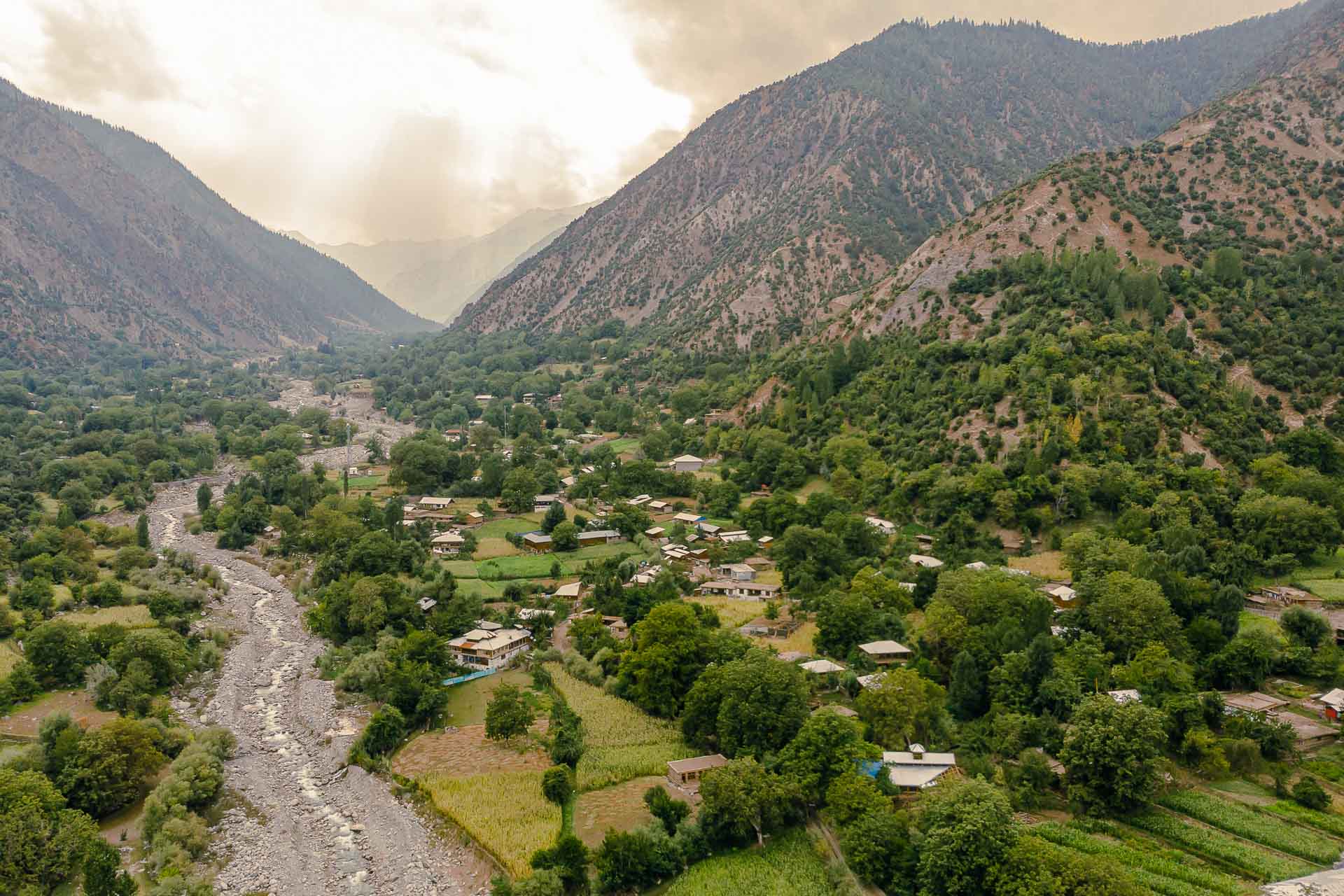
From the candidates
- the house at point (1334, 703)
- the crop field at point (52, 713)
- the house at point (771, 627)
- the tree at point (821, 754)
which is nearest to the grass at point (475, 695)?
the house at point (771, 627)

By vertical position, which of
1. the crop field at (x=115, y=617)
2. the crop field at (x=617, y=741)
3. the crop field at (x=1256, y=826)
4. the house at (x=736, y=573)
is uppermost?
the crop field at (x=115, y=617)

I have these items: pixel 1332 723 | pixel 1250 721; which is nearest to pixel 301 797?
pixel 1250 721

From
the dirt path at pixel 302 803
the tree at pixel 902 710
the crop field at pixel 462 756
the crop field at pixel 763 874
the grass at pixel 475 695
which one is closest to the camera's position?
the crop field at pixel 763 874

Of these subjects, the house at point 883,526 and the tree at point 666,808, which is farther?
the house at point 883,526

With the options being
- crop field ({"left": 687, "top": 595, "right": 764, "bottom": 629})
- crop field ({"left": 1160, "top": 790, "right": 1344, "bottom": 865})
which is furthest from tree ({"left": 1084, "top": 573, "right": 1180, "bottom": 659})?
crop field ({"left": 687, "top": 595, "right": 764, "bottom": 629})

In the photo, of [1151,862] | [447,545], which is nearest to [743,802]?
[1151,862]

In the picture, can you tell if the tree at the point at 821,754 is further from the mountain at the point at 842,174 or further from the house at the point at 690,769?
the mountain at the point at 842,174

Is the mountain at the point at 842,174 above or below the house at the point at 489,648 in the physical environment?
above

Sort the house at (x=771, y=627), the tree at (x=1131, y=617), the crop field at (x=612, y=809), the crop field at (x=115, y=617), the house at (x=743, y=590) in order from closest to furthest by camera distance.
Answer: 1. the crop field at (x=612, y=809)
2. the tree at (x=1131, y=617)
3. the house at (x=771, y=627)
4. the crop field at (x=115, y=617)
5. the house at (x=743, y=590)
